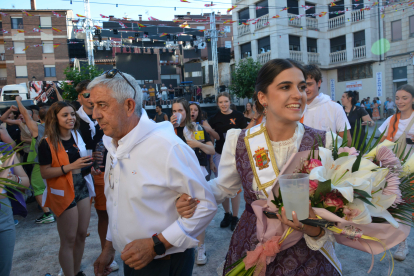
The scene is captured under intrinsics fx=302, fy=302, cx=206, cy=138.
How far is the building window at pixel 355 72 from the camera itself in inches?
995

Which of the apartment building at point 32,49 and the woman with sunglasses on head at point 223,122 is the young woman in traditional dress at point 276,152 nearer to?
the woman with sunglasses on head at point 223,122

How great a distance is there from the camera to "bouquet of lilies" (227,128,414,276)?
130 centimetres

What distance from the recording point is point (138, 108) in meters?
1.88

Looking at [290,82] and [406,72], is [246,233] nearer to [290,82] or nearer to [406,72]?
[290,82]

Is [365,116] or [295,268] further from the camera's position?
[365,116]

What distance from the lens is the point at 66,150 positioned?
3.14 m

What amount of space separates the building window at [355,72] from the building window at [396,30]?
2.62 meters

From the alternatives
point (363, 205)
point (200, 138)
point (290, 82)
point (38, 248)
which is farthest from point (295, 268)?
point (38, 248)

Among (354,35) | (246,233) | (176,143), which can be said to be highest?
(354,35)

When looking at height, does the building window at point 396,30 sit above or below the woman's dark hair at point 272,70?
above

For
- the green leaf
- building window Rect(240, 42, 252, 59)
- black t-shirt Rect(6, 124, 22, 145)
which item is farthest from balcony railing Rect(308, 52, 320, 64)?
the green leaf

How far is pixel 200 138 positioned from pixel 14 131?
14.2 feet

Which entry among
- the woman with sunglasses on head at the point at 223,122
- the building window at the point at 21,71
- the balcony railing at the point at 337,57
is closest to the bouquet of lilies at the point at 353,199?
the woman with sunglasses on head at the point at 223,122

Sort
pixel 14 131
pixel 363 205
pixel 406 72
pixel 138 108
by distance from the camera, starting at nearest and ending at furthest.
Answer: pixel 363 205 < pixel 138 108 < pixel 14 131 < pixel 406 72
